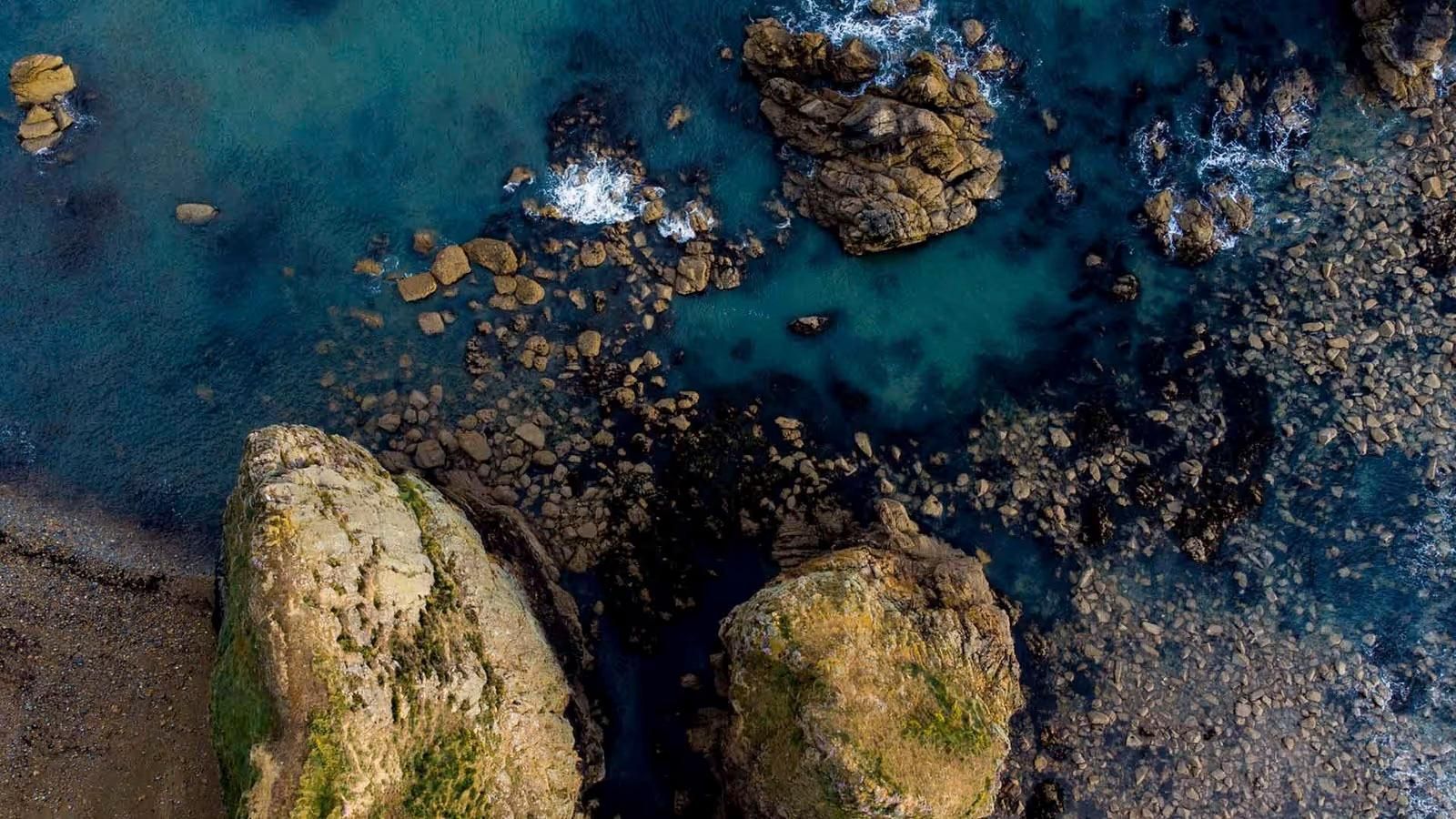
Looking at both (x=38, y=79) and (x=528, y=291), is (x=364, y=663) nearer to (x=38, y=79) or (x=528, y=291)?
(x=528, y=291)

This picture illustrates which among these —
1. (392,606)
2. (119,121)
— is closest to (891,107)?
(392,606)

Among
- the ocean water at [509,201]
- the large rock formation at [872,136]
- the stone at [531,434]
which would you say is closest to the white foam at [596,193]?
the ocean water at [509,201]

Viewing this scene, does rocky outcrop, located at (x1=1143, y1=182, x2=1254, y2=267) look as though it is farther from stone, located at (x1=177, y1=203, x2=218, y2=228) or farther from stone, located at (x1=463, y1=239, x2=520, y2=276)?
stone, located at (x1=177, y1=203, x2=218, y2=228)

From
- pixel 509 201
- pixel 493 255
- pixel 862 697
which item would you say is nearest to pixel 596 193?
pixel 509 201

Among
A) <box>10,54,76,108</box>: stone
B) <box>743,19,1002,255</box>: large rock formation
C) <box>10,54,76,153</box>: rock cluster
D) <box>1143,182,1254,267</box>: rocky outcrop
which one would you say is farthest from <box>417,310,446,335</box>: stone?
<box>1143,182,1254,267</box>: rocky outcrop

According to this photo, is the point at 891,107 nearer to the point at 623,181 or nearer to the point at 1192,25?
the point at 623,181

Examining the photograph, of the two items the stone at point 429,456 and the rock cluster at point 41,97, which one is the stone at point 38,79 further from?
the stone at point 429,456
